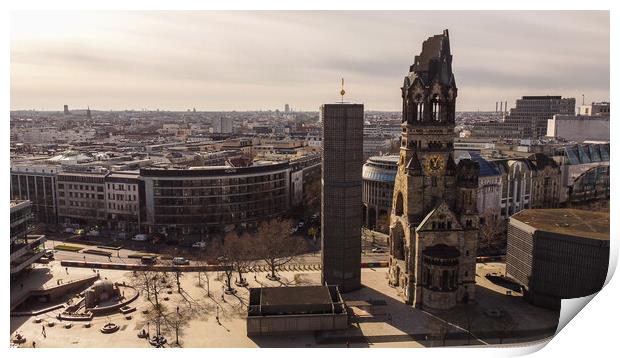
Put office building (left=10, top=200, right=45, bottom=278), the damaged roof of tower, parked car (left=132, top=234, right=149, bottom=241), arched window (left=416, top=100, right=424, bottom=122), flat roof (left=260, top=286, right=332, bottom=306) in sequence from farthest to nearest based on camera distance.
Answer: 1. parked car (left=132, top=234, right=149, bottom=241)
2. office building (left=10, top=200, right=45, bottom=278)
3. arched window (left=416, top=100, right=424, bottom=122)
4. the damaged roof of tower
5. flat roof (left=260, top=286, right=332, bottom=306)

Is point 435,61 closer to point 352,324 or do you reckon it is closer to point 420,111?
point 420,111

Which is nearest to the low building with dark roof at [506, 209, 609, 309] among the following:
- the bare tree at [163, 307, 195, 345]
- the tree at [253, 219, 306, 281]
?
the tree at [253, 219, 306, 281]

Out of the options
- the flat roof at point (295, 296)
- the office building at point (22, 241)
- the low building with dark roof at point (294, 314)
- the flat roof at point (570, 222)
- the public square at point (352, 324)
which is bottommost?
the public square at point (352, 324)

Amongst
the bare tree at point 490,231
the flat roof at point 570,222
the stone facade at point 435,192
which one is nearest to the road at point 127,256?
the bare tree at point 490,231

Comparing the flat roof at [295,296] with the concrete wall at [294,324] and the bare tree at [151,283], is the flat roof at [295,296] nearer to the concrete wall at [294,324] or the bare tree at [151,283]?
the concrete wall at [294,324]

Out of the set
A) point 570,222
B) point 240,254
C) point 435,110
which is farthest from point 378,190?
point 570,222

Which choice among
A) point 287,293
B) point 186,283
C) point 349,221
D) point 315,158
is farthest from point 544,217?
point 315,158

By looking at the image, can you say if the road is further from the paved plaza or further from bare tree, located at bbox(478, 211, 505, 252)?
bare tree, located at bbox(478, 211, 505, 252)
